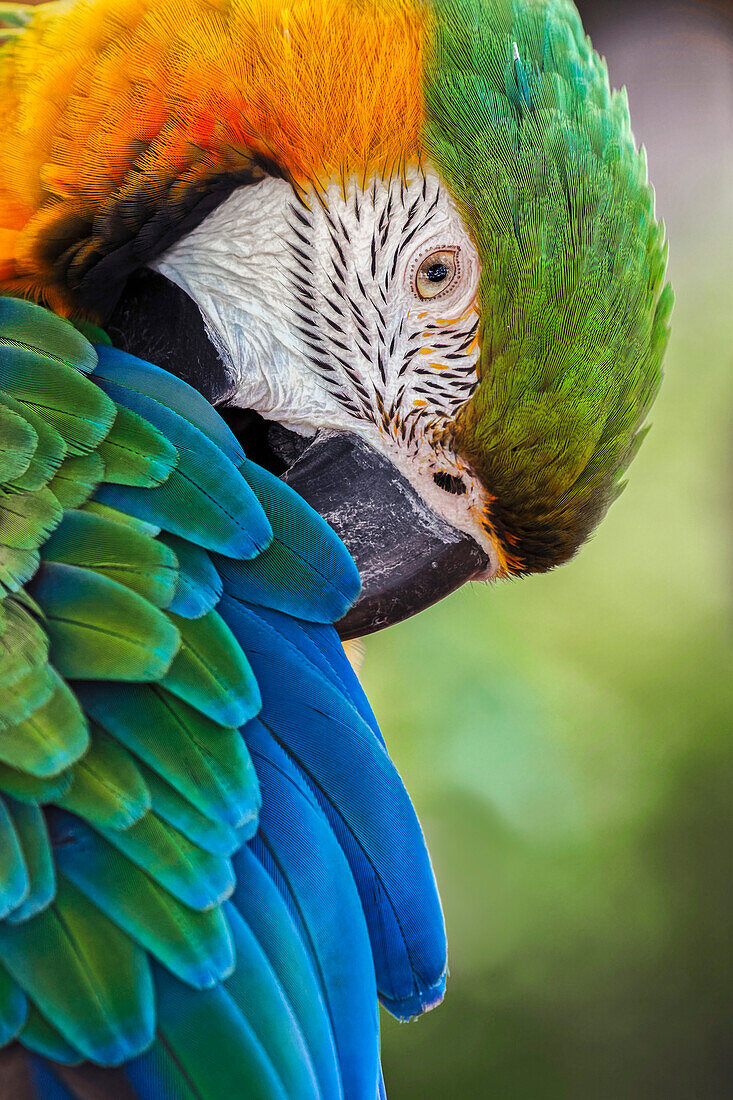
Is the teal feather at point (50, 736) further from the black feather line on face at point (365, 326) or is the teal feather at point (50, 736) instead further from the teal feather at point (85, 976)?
the black feather line on face at point (365, 326)

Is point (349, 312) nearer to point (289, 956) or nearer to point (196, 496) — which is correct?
point (196, 496)

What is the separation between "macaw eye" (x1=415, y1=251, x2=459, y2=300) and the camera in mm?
854

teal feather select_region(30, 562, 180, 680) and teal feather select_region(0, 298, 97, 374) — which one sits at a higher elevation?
teal feather select_region(0, 298, 97, 374)

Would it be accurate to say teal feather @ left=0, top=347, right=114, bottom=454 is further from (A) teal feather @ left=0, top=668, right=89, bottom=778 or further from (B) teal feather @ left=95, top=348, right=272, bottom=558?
(A) teal feather @ left=0, top=668, right=89, bottom=778

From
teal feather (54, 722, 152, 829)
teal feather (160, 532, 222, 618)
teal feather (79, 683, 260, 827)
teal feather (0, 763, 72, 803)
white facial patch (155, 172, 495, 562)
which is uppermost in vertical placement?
white facial patch (155, 172, 495, 562)

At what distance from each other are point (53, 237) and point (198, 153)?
135 millimetres

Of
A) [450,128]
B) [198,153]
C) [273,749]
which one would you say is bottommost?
[273,749]

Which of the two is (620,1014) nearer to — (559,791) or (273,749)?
(559,791)

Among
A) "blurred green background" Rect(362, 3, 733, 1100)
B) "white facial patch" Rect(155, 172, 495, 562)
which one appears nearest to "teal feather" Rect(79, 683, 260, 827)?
"white facial patch" Rect(155, 172, 495, 562)

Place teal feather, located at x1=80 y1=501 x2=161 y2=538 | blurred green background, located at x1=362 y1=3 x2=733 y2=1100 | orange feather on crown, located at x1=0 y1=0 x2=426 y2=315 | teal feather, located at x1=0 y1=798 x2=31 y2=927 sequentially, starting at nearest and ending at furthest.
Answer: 1. teal feather, located at x1=0 y1=798 x2=31 y2=927
2. teal feather, located at x1=80 y1=501 x2=161 y2=538
3. orange feather on crown, located at x1=0 y1=0 x2=426 y2=315
4. blurred green background, located at x1=362 y1=3 x2=733 y2=1100

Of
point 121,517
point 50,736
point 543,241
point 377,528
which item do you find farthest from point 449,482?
point 50,736

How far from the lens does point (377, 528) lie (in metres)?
0.83

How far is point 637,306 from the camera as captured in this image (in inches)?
32.7

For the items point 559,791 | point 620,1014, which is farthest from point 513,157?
point 620,1014
